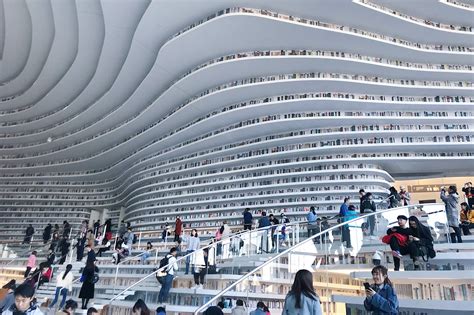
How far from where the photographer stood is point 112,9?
53.8ft

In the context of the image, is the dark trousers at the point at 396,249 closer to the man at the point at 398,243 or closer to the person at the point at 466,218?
the man at the point at 398,243

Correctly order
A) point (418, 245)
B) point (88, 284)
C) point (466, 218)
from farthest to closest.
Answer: point (466, 218), point (88, 284), point (418, 245)

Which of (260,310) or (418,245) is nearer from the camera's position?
(260,310)

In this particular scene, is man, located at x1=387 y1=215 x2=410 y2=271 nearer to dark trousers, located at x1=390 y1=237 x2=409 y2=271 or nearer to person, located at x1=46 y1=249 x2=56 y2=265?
dark trousers, located at x1=390 y1=237 x2=409 y2=271

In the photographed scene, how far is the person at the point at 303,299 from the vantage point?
7.82 ft

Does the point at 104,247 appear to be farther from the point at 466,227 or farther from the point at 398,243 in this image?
the point at 466,227

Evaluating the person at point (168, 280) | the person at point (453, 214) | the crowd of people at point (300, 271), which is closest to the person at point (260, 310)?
the crowd of people at point (300, 271)

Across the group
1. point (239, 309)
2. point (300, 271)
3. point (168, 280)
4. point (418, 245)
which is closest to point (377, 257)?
point (418, 245)

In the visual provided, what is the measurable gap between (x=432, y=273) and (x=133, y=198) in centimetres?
1890

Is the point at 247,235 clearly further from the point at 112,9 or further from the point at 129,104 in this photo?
the point at 129,104

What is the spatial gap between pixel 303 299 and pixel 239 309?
1.99 metres

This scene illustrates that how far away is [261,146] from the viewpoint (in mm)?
15430

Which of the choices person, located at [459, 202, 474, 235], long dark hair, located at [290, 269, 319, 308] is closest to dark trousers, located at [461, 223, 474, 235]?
person, located at [459, 202, 474, 235]

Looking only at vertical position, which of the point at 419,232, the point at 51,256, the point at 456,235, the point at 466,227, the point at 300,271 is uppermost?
the point at 466,227
